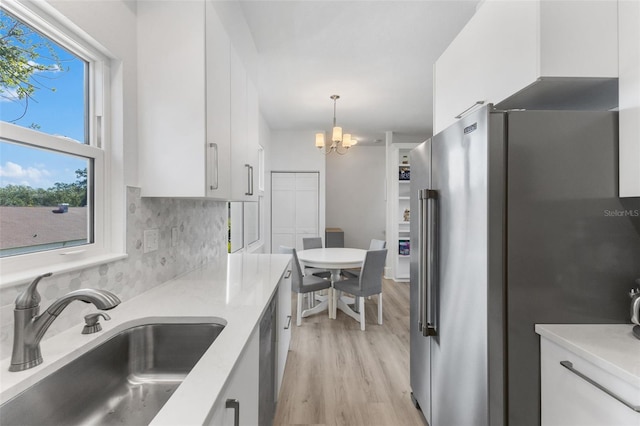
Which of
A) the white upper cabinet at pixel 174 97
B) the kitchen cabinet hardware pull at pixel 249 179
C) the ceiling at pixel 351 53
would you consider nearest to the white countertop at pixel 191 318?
the white upper cabinet at pixel 174 97

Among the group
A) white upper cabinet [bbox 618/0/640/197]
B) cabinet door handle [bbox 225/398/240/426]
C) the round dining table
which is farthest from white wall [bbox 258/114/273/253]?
cabinet door handle [bbox 225/398/240/426]

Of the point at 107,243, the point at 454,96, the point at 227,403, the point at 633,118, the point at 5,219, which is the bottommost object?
the point at 227,403

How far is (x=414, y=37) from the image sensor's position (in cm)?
265

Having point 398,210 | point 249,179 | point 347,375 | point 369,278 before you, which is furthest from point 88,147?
point 398,210

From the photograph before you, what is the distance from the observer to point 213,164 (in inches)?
58.1

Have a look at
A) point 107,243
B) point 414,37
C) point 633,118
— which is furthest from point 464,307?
point 414,37

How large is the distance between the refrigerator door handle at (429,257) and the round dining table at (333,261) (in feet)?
5.63

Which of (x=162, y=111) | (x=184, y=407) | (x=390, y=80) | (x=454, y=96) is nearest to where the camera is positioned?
(x=184, y=407)

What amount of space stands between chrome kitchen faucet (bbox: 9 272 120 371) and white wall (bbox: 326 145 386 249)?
19.8 ft

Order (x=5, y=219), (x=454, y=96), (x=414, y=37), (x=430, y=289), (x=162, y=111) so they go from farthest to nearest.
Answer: (x=414, y=37) → (x=454, y=96) → (x=430, y=289) → (x=162, y=111) → (x=5, y=219)

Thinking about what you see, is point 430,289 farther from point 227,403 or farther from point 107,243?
→ point 107,243

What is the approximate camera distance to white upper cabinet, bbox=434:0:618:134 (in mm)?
1150

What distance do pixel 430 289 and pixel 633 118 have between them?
1056 mm

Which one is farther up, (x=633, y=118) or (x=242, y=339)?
(x=633, y=118)
